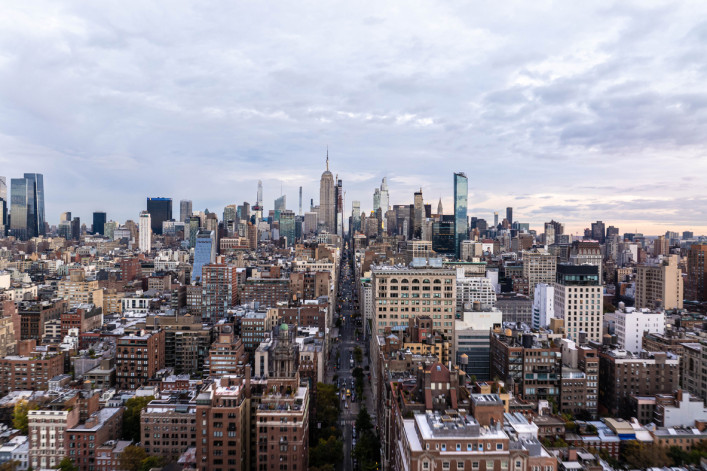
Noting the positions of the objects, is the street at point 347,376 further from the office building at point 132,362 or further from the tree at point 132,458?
the office building at point 132,362

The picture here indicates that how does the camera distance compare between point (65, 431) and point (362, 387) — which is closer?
point (65, 431)

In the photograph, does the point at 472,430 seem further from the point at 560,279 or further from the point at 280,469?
the point at 560,279

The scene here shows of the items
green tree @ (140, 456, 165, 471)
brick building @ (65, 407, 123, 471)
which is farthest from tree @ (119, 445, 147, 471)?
brick building @ (65, 407, 123, 471)

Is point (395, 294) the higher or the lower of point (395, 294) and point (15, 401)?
the higher

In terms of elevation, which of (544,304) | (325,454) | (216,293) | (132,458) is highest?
(544,304)

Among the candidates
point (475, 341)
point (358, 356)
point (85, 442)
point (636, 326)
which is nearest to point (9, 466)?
point (85, 442)

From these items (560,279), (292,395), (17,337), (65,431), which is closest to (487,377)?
(560,279)

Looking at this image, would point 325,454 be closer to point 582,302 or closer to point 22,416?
point 22,416
